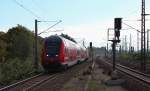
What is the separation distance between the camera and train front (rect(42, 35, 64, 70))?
122 feet

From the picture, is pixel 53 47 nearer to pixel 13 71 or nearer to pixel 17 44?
pixel 13 71

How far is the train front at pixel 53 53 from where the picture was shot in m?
37.0

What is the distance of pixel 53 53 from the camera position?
37531 mm

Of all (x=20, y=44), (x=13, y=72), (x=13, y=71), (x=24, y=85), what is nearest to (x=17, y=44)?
(x=20, y=44)

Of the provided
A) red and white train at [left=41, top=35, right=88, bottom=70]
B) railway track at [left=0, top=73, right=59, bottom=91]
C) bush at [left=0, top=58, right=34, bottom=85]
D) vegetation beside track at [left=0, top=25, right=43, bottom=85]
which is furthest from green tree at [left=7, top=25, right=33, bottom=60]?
railway track at [left=0, top=73, right=59, bottom=91]

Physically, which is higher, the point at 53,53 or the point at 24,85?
the point at 53,53

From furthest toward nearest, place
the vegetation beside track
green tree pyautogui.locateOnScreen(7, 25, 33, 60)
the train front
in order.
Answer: green tree pyautogui.locateOnScreen(7, 25, 33, 60)
the vegetation beside track
the train front

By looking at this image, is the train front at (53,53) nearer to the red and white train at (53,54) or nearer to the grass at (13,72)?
the red and white train at (53,54)

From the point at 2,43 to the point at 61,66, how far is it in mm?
42420

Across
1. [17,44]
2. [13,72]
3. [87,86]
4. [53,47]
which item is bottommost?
[87,86]

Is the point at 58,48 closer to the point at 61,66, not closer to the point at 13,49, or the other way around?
the point at 61,66

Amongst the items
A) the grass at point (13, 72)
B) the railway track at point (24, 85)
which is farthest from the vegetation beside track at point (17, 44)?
the railway track at point (24, 85)

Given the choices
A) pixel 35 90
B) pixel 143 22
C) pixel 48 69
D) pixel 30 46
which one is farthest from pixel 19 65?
pixel 30 46

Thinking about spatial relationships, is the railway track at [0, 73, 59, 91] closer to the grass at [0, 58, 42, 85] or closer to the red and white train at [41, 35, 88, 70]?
the grass at [0, 58, 42, 85]
